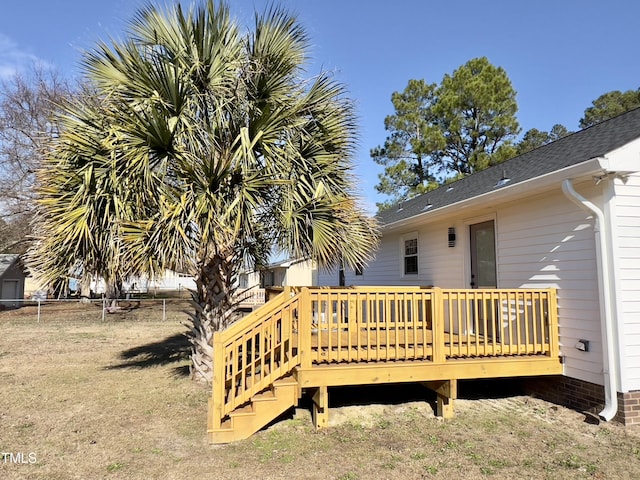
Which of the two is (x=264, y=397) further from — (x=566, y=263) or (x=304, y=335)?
(x=566, y=263)

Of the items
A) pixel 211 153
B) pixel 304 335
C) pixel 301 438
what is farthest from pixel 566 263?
pixel 211 153

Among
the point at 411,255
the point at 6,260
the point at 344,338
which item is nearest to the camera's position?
the point at 344,338

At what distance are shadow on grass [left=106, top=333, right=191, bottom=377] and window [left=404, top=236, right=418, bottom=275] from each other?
17.9 ft

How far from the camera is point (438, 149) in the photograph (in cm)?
2525

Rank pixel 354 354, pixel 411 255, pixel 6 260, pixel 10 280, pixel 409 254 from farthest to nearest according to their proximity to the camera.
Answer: pixel 6 260 < pixel 10 280 < pixel 409 254 < pixel 411 255 < pixel 354 354

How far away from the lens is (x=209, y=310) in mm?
6828

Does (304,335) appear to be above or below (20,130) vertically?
below

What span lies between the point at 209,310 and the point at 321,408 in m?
2.69

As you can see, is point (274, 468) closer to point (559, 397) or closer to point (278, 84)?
point (559, 397)

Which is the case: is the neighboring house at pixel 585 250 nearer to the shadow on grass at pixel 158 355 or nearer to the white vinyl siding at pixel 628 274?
the white vinyl siding at pixel 628 274

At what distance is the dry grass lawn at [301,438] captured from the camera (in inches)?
154

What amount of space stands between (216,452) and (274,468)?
2.48 ft

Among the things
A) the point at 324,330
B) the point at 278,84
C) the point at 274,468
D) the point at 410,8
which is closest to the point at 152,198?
the point at 278,84

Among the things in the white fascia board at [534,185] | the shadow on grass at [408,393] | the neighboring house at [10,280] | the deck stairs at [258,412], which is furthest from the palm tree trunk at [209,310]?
the neighboring house at [10,280]
